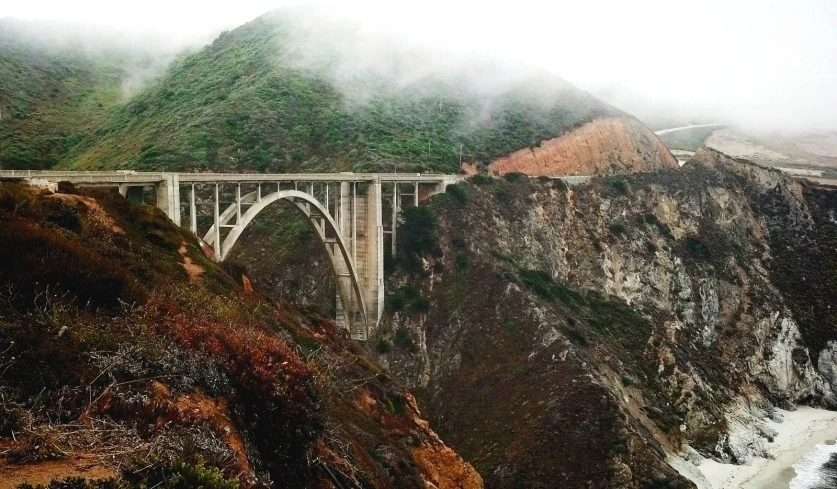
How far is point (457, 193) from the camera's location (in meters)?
54.5

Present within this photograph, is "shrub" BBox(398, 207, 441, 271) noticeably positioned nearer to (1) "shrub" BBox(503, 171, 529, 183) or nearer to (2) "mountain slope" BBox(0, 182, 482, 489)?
(1) "shrub" BBox(503, 171, 529, 183)

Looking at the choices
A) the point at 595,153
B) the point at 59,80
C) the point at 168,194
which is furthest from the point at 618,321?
the point at 59,80

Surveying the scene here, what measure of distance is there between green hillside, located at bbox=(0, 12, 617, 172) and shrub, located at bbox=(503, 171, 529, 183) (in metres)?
4.42

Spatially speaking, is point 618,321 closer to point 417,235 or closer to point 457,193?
point 457,193

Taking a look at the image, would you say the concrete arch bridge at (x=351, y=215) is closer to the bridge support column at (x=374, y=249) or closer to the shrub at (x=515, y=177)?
the bridge support column at (x=374, y=249)

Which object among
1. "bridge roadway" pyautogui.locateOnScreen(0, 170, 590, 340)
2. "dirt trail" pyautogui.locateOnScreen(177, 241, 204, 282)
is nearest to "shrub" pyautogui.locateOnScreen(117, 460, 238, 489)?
"dirt trail" pyautogui.locateOnScreen(177, 241, 204, 282)

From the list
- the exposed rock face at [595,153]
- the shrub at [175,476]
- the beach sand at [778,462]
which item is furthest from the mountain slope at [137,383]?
the exposed rock face at [595,153]

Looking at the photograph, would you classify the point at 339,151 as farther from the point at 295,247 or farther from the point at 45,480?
the point at 45,480

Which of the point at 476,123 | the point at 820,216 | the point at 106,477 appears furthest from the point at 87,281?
the point at 820,216

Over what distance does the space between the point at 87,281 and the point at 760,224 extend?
234 feet

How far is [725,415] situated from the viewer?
46.3 m

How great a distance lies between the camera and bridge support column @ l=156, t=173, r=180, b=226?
81.9 feet

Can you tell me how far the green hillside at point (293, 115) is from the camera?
59.2 meters

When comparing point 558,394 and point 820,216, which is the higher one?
point 820,216
